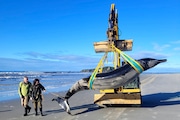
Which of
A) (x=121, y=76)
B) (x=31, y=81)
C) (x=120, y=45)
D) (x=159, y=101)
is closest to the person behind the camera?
(x=121, y=76)

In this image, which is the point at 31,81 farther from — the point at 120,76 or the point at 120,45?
the point at 120,76

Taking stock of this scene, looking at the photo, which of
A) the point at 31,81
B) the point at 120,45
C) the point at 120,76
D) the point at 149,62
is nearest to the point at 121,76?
the point at 120,76

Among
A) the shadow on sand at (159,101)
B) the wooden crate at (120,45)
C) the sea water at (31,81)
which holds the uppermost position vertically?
the wooden crate at (120,45)

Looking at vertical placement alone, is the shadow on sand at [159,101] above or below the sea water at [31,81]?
below

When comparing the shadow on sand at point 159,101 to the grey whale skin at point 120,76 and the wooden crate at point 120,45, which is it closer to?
the wooden crate at point 120,45

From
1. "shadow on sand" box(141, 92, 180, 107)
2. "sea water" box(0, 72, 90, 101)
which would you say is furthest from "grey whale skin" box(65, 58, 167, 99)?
"sea water" box(0, 72, 90, 101)

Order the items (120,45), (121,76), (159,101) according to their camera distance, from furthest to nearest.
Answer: (159,101)
(120,45)
(121,76)

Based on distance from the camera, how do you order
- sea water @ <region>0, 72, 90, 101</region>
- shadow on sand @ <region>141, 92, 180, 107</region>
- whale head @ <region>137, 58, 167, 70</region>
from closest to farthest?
whale head @ <region>137, 58, 167, 70</region> → shadow on sand @ <region>141, 92, 180, 107</region> → sea water @ <region>0, 72, 90, 101</region>

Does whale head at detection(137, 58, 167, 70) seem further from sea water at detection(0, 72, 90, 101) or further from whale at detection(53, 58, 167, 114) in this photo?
sea water at detection(0, 72, 90, 101)

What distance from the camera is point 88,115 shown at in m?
11.3

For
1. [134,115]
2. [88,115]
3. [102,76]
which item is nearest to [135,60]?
[102,76]

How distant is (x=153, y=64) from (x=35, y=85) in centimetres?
517

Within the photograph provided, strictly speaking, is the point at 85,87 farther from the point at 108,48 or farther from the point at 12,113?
the point at 12,113

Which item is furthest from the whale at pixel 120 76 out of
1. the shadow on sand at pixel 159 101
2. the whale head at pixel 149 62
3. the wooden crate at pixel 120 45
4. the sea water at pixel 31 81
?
the sea water at pixel 31 81
